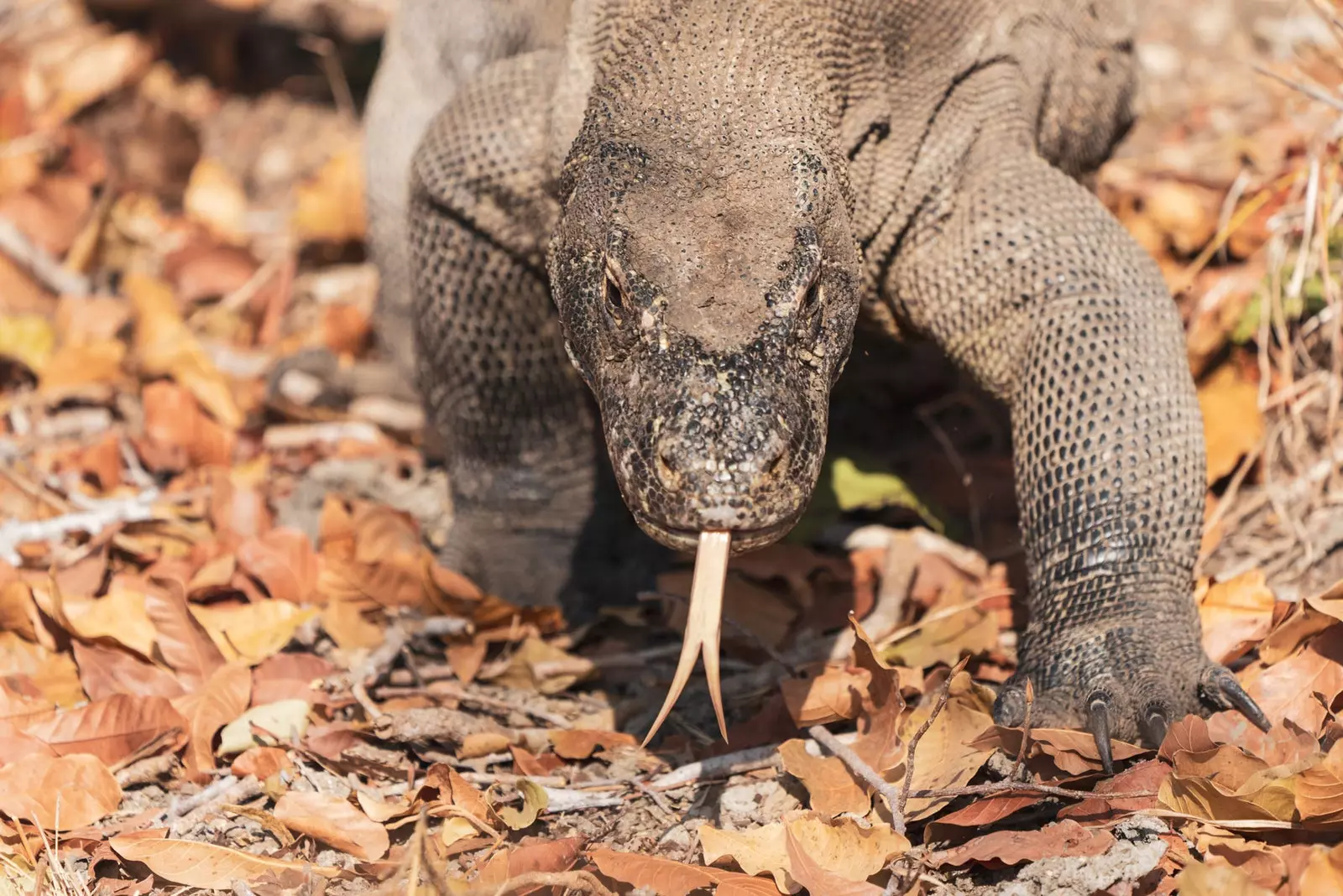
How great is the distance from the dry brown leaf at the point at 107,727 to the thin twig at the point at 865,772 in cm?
169

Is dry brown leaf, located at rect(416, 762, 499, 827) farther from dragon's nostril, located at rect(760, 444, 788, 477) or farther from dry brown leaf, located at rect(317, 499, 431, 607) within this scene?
dragon's nostril, located at rect(760, 444, 788, 477)

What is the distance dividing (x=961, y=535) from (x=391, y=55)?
319 centimetres

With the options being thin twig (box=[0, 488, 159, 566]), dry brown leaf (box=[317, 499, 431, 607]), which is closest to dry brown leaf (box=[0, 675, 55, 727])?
thin twig (box=[0, 488, 159, 566])

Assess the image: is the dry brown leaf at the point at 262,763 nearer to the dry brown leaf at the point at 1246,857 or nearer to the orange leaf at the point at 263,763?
the orange leaf at the point at 263,763

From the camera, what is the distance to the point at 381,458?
557cm

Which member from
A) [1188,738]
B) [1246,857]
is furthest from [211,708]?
[1246,857]

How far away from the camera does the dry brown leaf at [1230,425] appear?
4.81m

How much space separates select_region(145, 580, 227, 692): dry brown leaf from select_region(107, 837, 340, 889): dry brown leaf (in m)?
0.74

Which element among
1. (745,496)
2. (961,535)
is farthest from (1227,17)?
(745,496)

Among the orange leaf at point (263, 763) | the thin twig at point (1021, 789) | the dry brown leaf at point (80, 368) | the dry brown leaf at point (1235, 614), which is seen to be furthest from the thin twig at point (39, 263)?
the dry brown leaf at point (1235, 614)

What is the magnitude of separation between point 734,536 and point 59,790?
1.86 meters

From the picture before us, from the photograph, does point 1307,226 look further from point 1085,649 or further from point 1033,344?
point 1085,649

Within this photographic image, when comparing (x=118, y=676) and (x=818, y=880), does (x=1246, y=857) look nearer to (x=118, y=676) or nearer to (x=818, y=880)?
(x=818, y=880)

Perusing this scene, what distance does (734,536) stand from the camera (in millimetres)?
2900
